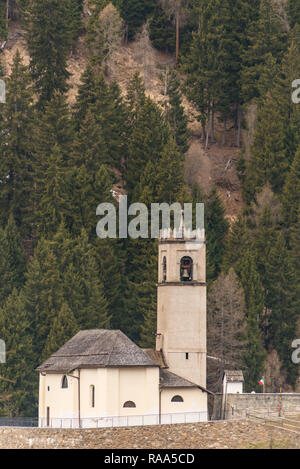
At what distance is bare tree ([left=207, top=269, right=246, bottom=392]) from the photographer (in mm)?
A: 88812

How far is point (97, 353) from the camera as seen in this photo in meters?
74.6

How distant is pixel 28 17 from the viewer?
392ft

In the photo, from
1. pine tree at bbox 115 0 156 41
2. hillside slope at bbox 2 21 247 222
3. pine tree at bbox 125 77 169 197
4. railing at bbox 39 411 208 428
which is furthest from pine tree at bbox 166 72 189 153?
railing at bbox 39 411 208 428

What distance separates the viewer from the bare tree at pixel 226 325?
88.8 m

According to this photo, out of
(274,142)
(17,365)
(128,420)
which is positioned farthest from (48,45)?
(128,420)

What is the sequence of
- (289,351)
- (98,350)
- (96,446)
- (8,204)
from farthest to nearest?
(8,204)
(289,351)
(98,350)
(96,446)

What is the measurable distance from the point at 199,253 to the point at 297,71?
1540 inches

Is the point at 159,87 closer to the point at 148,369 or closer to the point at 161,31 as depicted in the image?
the point at 161,31

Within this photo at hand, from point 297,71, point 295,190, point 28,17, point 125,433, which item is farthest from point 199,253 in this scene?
point 28,17

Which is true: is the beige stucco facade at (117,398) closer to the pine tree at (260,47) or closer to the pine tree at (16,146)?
the pine tree at (16,146)

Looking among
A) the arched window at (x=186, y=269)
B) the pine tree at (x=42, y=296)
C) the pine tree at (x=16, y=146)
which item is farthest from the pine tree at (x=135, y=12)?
the arched window at (x=186, y=269)

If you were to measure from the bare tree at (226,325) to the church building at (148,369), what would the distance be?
10805 millimetres

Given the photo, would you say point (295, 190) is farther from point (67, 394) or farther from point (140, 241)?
point (67, 394)

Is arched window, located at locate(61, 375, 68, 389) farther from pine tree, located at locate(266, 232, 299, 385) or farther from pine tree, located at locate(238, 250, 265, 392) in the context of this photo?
pine tree, located at locate(266, 232, 299, 385)
